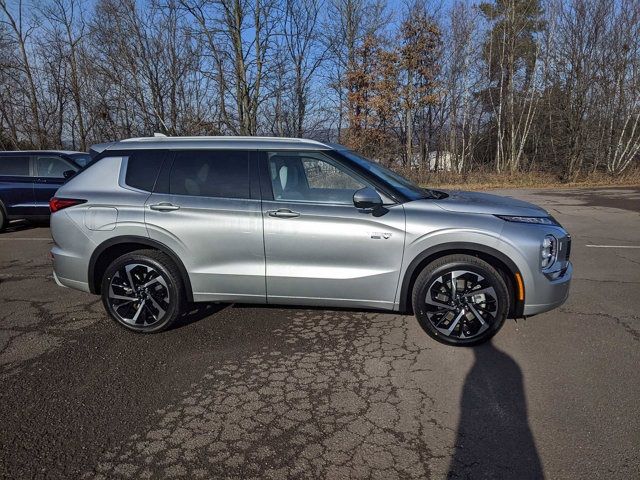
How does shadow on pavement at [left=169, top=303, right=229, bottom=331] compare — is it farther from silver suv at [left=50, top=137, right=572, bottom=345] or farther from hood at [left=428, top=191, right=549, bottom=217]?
hood at [left=428, top=191, right=549, bottom=217]

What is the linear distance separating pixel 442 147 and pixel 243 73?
1179 centimetres

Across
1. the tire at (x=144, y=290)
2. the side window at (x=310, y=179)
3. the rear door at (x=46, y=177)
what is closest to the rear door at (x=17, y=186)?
the rear door at (x=46, y=177)

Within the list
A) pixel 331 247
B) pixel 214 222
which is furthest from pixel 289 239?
pixel 214 222

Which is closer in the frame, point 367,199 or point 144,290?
point 367,199

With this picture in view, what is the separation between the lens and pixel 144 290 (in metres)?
4.04

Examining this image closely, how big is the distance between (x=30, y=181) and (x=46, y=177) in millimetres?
343

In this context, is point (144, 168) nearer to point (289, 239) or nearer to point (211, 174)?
point (211, 174)

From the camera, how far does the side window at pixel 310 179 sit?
3885mm

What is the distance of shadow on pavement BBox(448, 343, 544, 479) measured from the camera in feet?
7.57

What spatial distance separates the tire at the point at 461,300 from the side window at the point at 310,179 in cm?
101

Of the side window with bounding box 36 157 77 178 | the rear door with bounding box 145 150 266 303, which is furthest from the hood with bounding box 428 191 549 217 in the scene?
the side window with bounding box 36 157 77 178

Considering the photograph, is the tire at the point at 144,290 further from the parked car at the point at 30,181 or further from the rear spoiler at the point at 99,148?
the parked car at the point at 30,181

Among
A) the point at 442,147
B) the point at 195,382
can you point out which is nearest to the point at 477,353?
the point at 195,382

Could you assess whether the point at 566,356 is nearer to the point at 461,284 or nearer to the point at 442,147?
the point at 461,284
